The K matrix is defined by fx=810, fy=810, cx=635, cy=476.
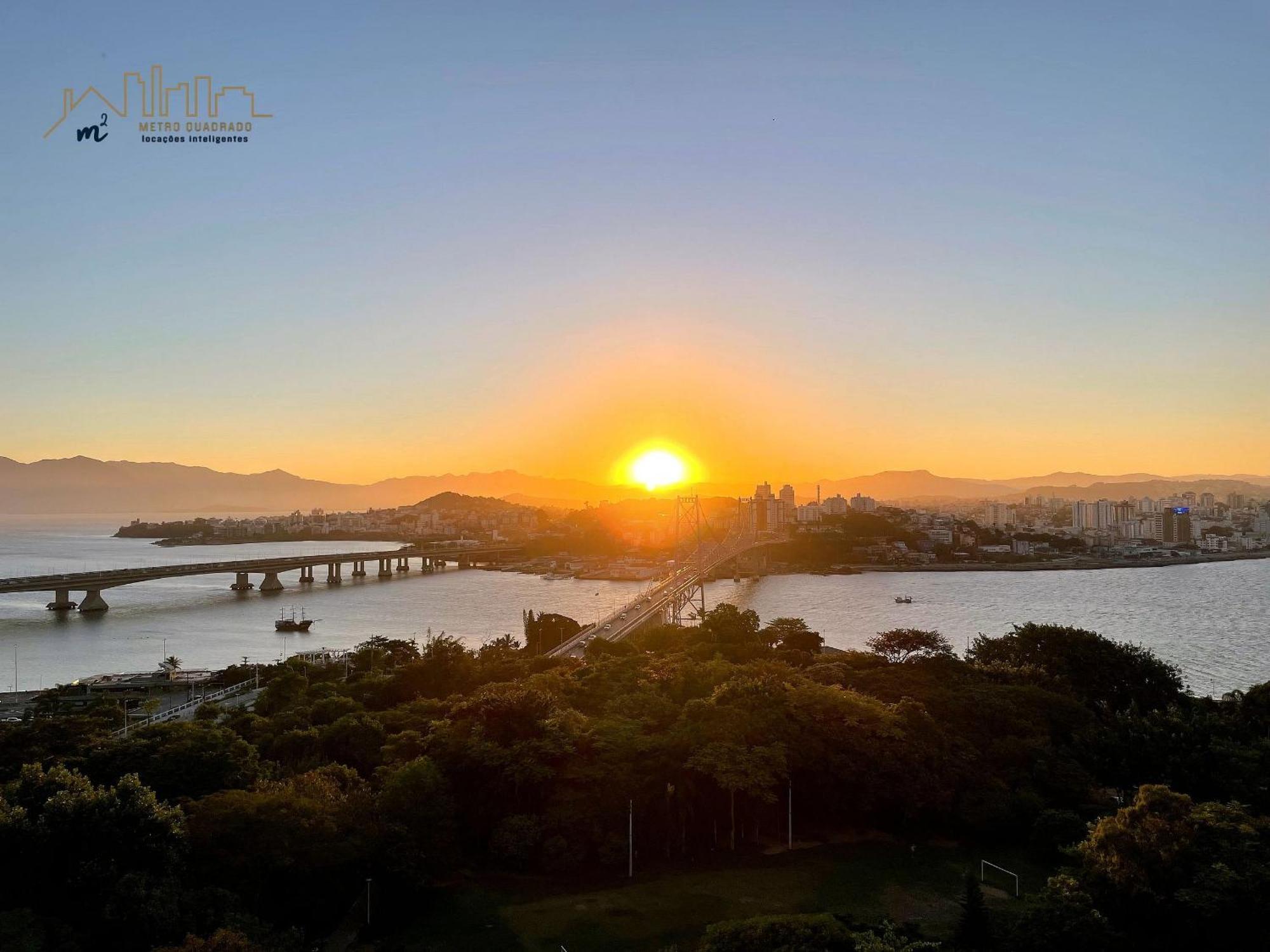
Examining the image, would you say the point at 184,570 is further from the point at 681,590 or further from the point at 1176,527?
the point at 1176,527

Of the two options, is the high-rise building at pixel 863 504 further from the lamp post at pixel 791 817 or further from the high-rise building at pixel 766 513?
the lamp post at pixel 791 817

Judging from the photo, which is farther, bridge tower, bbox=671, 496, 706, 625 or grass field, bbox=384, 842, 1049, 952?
bridge tower, bbox=671, 496, 706, 625

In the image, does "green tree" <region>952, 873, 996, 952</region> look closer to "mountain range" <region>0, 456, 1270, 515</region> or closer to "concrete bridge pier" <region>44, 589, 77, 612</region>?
"concrete bridge pier" <region>44, 589, 77, 612</region>

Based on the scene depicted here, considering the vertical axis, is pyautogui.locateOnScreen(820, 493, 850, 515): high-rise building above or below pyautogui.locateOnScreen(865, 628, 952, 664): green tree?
above

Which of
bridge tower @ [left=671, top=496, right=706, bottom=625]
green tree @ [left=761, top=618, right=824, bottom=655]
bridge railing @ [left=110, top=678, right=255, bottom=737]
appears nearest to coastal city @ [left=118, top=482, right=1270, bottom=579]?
bridge tower @ [left=671, top=496, right=706, bottom=625]

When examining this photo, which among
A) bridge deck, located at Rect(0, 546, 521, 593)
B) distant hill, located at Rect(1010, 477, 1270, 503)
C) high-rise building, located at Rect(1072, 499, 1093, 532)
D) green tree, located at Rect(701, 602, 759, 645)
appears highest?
distant hill, located at Rect(1010, 477, 1270, 503)

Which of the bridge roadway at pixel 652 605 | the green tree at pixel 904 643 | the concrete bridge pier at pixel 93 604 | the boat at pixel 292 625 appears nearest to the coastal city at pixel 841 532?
the bridge roadway at pixel 652 605
